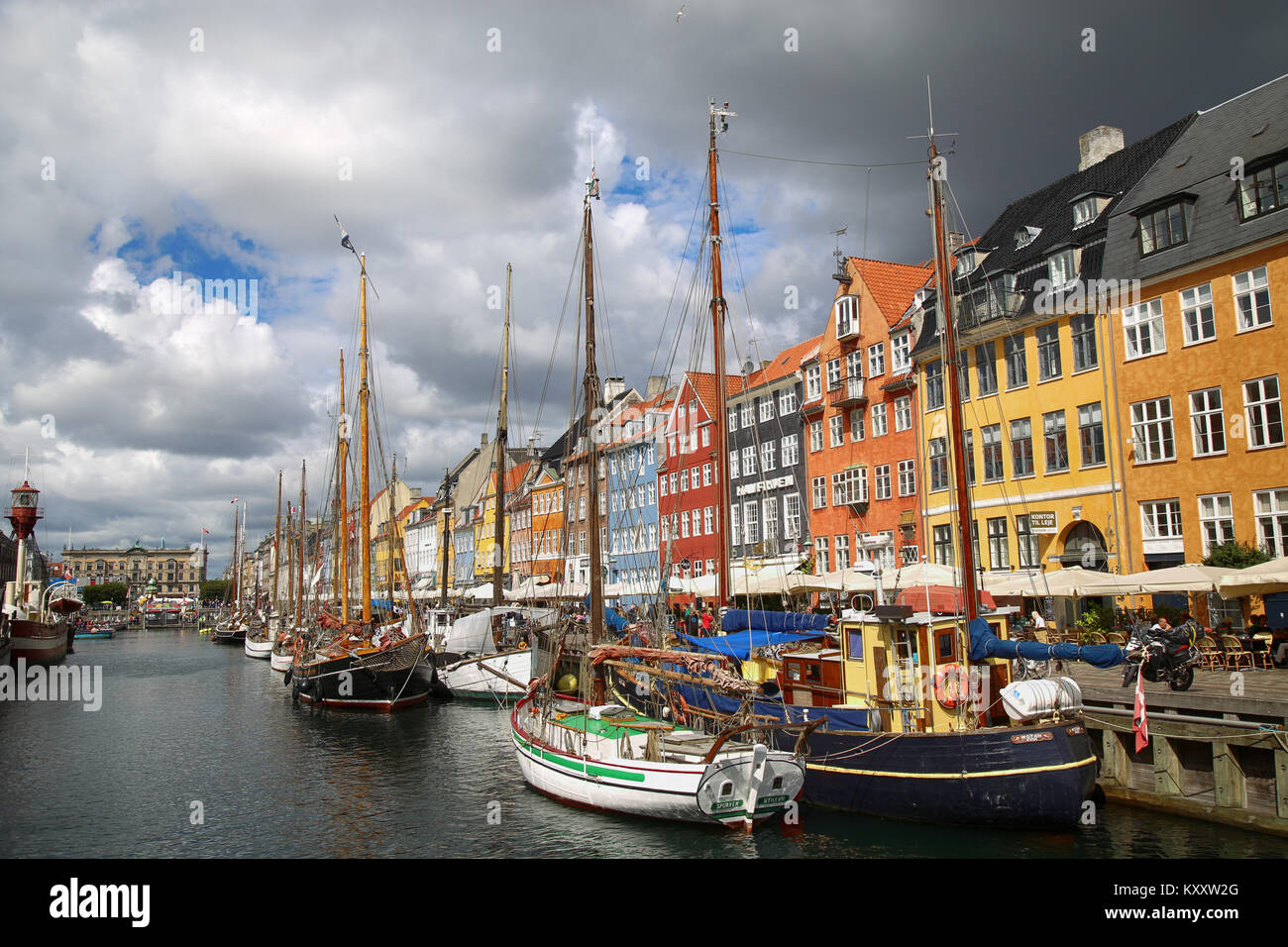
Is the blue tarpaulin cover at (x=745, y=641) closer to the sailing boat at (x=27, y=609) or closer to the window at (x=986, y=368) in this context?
the window at (x=986, y=368)

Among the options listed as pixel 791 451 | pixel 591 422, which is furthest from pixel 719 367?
pixel 791 451

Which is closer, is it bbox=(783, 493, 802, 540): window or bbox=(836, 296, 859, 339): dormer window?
bbox=(836, 296, 859, 339): dormer window

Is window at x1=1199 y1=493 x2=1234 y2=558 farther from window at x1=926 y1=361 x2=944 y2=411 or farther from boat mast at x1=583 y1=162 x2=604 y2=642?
boat mast at x1=583 y1=162 x2=604 y2=642

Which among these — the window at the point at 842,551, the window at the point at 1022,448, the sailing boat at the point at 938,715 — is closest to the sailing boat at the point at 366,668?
the sailing boat at the point at 938,715

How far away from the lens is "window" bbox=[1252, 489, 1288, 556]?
28031 mm

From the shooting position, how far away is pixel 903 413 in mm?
43969

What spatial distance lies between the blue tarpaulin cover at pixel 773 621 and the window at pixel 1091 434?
1620 cm

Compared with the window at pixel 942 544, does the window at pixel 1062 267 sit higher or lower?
higher

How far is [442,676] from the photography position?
4216cm

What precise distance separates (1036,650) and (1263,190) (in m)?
21.8

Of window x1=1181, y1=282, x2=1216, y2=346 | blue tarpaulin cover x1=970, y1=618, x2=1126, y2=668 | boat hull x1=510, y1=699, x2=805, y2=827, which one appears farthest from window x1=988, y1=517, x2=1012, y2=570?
boat hull x1=510, y1=699, x2=805, y2=827

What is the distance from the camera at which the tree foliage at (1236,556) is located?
26875mm

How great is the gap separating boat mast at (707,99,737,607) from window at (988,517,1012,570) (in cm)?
1503
